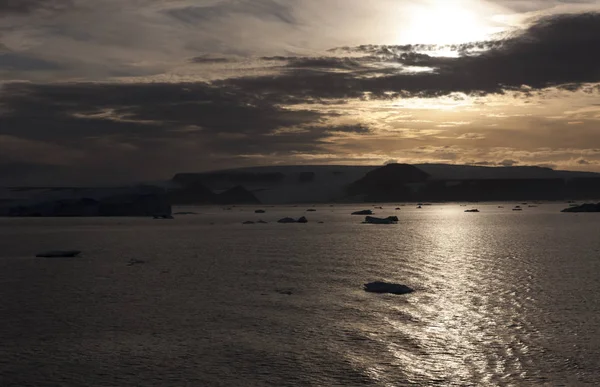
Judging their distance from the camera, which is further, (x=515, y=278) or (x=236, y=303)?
(x=515, y=278)

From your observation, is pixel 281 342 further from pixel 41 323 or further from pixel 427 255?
pixel 427 255

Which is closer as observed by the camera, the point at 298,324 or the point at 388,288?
the point at 298,324

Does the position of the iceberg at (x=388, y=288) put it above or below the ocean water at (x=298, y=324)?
above

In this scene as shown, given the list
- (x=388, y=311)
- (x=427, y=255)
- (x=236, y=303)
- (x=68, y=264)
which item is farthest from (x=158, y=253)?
(x=388, y=311)

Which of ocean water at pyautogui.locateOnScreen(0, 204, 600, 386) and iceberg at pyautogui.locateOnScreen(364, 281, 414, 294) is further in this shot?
iceberg at pyautogui.locateOnScreen(364, 281, 414, 294)

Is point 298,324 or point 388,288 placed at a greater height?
point 388,288

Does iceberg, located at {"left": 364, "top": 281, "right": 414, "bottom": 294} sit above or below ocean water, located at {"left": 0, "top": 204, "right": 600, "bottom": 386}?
above

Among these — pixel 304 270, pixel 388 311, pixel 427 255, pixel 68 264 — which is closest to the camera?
pixel 388 311

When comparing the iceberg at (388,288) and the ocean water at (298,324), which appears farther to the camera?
the iceberg at (388,288)
